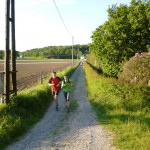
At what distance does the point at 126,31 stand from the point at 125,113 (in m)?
17.4

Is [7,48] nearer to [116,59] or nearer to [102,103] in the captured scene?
[102,103]

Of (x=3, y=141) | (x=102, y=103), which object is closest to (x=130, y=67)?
(x=102, y=103)

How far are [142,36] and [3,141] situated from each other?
22551 millimetres

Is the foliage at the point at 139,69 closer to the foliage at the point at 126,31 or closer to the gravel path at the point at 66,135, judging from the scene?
the foliage at the point at 126,31

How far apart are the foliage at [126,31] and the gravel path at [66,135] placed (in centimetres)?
1691

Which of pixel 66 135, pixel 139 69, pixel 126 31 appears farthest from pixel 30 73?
pixel 66 135

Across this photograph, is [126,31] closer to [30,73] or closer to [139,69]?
[139,69]

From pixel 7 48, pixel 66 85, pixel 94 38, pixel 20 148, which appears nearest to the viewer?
pixel 20 148

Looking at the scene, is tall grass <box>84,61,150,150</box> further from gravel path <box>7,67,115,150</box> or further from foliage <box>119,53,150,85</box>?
foliage <box>119,53,150,85</box>

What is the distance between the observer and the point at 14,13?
14922 mm

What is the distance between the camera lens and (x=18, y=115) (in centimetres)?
1274

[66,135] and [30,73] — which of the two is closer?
[66,135]

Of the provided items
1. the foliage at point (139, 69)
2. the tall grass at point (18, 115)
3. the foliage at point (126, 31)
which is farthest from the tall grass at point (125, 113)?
the foliage at point (126, 31)

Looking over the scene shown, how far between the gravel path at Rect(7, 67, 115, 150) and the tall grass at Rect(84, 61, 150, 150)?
1.36ft
